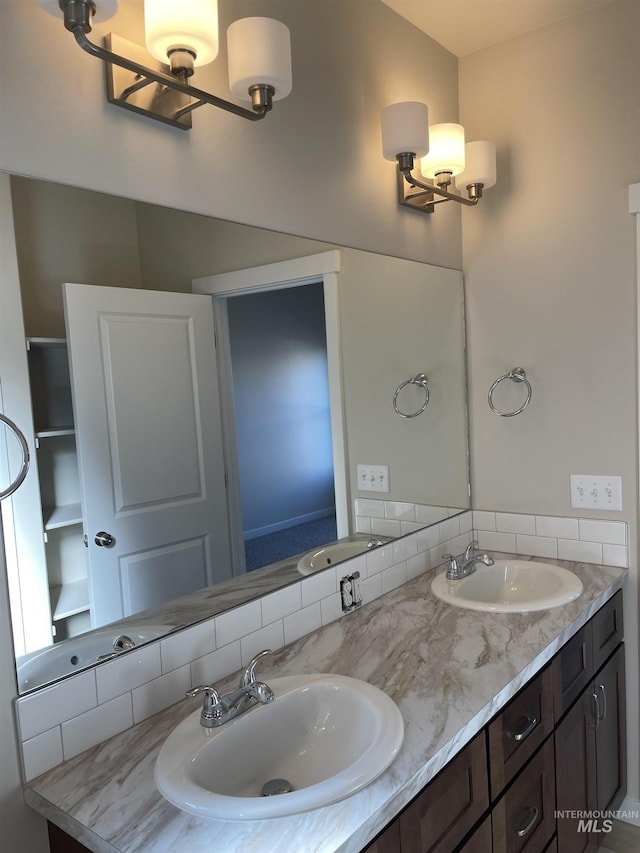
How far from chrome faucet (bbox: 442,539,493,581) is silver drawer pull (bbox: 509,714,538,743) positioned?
58 centimetres

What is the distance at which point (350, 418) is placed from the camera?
1998 millimetres

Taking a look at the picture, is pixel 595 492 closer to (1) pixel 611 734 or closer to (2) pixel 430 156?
(1) pixel 611 734

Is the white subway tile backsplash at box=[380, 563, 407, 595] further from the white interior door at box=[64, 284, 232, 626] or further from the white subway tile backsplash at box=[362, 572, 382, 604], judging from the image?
the white interior door at box=[64, 284, 232, 626]

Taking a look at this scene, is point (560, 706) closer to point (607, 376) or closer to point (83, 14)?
point (607, 376)

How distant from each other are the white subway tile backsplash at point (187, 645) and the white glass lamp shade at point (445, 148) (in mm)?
1557

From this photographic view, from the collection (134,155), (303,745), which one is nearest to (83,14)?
(134,155)

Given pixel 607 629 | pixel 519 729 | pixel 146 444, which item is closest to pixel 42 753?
pixel 146 444

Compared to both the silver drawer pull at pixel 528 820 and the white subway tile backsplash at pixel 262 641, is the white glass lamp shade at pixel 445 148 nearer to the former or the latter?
the white subway tile backsplash at pixel 262 641

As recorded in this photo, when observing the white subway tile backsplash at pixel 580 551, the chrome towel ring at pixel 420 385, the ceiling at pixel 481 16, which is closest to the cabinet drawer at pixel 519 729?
the white subway tile backsplash at pixel 580 551

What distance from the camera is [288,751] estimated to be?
1355 mm

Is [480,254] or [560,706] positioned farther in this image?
[480,254]

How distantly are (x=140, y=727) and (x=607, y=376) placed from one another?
69.4 inches

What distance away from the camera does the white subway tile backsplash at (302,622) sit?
5.52 feet

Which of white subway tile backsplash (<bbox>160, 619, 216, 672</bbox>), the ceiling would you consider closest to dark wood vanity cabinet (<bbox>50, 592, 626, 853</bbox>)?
white subway tile backsplash (<bbox>160, 619, 216, 672</bbox>)
